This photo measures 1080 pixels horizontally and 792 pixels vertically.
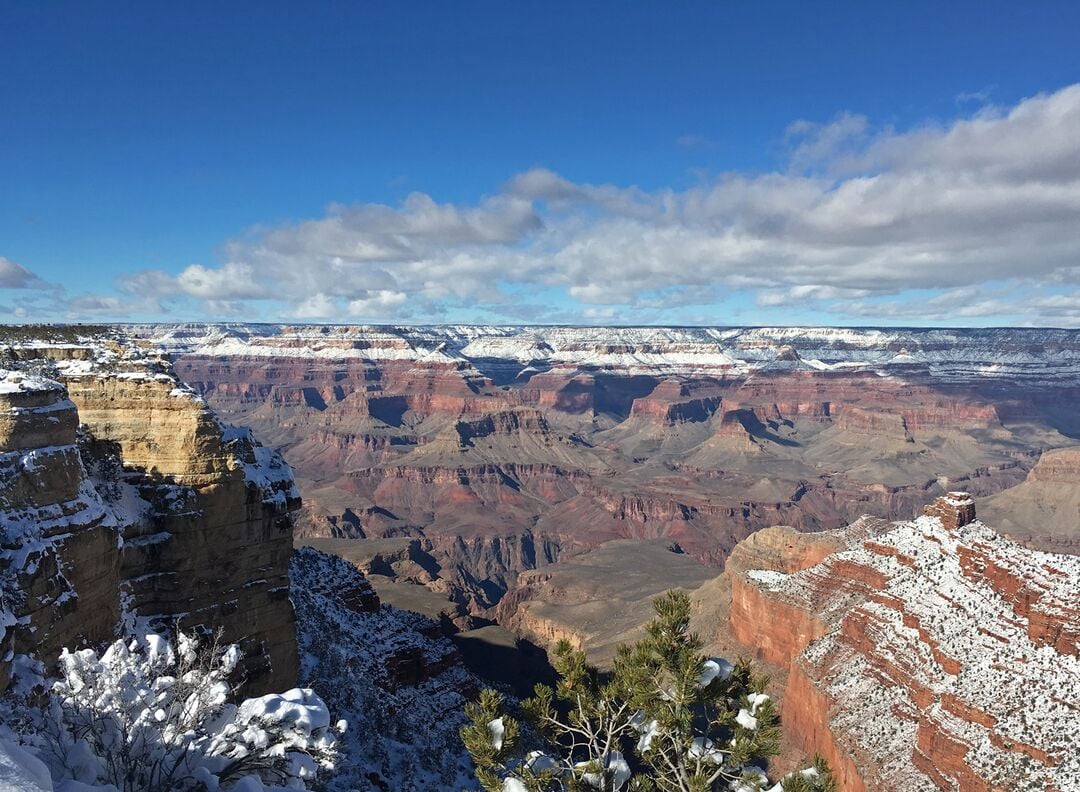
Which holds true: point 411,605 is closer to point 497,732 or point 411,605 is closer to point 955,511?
point 955,511

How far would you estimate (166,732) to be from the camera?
1291 centimetres

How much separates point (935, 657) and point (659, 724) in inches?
1445

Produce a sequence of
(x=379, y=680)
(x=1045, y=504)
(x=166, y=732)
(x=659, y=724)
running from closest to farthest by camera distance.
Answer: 1. (x=659, y=724)
2. (x=166, y=732)
3. (x=379, y=680)
4. (x=1045, y=504)

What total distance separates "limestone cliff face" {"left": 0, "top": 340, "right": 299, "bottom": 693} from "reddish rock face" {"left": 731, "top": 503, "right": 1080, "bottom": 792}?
102 ft

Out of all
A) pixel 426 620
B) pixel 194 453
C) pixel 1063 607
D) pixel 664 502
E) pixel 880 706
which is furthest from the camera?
pixel 664 502

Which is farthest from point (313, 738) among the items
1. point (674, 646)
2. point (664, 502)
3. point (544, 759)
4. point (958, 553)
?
point (664, 502)

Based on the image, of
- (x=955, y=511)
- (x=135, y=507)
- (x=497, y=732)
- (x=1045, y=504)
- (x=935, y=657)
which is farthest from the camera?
(x=1045, y=504)

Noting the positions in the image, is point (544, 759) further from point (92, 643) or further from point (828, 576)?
point (828, 576)

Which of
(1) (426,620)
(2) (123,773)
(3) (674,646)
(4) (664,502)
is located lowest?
(4) (664,502)

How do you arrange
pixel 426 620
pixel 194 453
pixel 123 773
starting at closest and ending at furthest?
pixel 123 773
pixel 194 453
pixel 426 620

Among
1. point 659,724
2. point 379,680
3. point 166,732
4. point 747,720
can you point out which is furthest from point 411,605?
point 747,720

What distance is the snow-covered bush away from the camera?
11.2m

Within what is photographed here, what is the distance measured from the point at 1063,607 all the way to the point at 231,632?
42.0 meters

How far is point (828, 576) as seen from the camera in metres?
57.8
